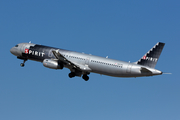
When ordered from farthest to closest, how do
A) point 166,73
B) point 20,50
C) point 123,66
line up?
point 20,50
point 123,66
point 166,73

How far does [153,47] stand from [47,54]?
19536 millimetres

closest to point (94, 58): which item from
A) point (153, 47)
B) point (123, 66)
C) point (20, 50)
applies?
point (123, 66)

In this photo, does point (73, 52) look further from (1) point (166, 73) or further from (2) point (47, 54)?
(1) point (166, 73)

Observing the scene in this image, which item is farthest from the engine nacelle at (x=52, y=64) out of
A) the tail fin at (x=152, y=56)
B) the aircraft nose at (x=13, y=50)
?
the tail fin at (x=152, y=56)

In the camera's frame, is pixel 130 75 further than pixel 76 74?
No

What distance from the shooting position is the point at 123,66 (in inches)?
2280

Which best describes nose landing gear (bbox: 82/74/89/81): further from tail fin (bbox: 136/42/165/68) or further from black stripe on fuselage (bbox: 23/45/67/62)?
tail fin (bbox: 136/42/165/68)

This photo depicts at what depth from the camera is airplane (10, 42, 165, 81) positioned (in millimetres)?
57156

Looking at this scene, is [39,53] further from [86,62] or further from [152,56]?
[152,56]

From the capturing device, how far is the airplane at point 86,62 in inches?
2250

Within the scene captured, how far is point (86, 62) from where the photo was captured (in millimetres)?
61000

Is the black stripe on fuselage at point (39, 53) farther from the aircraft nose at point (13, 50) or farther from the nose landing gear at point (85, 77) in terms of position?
the nose landing gear at point (85, 77)

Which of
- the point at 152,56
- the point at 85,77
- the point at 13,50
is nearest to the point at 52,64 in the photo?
the point at 85,77

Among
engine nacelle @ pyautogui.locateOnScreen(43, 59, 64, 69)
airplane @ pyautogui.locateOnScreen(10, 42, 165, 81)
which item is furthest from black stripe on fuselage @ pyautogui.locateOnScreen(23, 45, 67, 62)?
engine nacelle @ pyautogui.locateOnScreen(43, 59, 64, 69)
